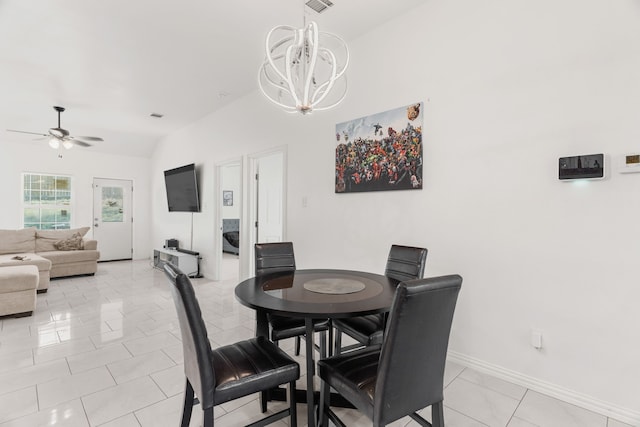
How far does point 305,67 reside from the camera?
6.08 ft

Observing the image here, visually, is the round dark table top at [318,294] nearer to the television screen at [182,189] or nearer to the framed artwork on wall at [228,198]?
the television screen at [182,189]

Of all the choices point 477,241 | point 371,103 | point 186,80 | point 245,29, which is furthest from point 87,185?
point 477,241

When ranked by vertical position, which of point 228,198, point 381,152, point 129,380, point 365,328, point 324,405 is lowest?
point 129,380

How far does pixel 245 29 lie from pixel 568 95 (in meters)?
2.77

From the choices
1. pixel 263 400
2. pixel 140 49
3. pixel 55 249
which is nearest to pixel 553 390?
pixel 263 400

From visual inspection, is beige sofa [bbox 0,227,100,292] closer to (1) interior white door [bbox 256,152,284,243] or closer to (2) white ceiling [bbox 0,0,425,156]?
(2) white ceiling [bbox 0,0,425,156]

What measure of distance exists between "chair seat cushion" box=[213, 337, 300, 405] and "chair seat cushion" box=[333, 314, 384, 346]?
0.61m

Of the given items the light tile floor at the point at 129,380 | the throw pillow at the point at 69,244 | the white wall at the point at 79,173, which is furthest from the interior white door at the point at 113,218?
the light tile floor at the point at 129,380

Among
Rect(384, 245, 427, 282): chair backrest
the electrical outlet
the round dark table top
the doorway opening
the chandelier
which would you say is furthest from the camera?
the doorway opening

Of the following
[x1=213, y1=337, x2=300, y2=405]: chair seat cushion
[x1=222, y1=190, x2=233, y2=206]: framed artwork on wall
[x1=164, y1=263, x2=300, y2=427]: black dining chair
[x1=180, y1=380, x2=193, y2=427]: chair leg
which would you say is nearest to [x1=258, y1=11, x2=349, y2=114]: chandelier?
[x1=164, y1=263, x2=300, y2=427]: black dining chair

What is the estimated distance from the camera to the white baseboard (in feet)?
5.96

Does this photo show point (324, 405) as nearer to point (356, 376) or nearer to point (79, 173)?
point (356, 376)

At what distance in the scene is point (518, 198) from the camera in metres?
2.22

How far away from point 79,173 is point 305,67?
7519mm
